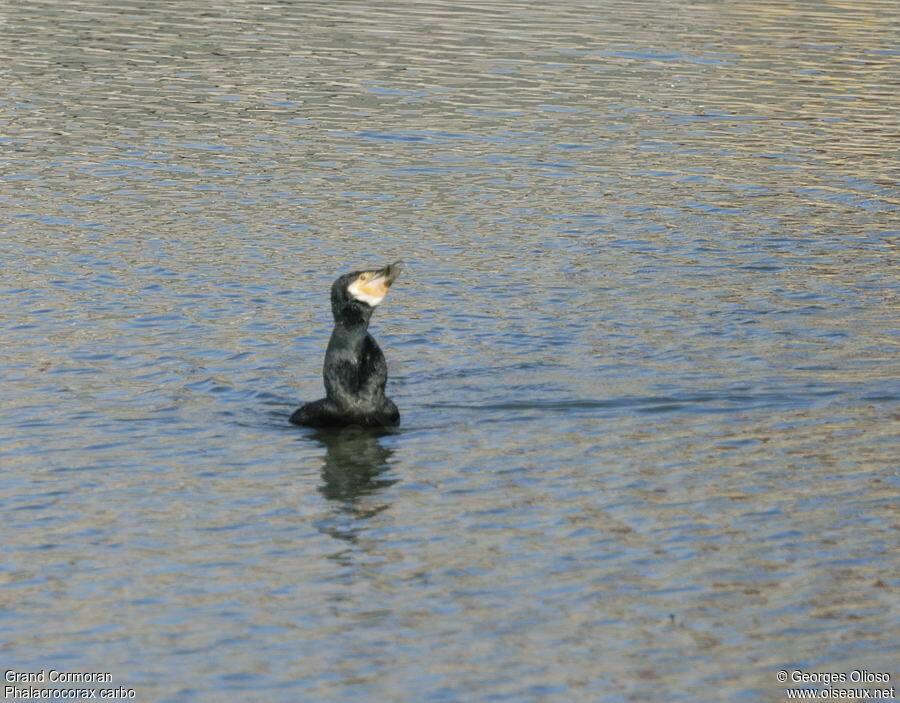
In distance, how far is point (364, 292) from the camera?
13719mm

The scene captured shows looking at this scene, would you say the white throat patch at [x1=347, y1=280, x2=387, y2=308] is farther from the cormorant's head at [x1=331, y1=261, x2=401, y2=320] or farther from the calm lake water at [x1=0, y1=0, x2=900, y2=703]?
the calm lake water at [x1=0, y1=0, x2=900, y2=703]

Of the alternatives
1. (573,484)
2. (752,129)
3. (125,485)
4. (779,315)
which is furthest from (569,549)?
(752,129)

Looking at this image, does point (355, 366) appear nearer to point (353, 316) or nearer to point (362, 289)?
point (353, 316)

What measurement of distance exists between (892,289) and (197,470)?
8983mm

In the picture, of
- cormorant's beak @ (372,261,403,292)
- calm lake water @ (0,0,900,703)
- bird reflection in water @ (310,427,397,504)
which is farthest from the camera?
cormorant's beak @ (372,261,403,292)

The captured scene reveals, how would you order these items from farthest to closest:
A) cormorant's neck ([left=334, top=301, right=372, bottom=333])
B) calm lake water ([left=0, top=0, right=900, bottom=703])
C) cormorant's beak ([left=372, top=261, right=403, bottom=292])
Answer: cormorant's neck ([left=334, top=301, right=372, bottom=333]) → cormorant's beak ([left=372, top=261, right=403, bottom=292]) → calm lake water ([left=0, top=0, right=900, bottom=703])

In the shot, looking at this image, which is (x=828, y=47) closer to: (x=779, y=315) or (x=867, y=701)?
(x=779, y=315)

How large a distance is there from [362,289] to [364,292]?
0.03 meters

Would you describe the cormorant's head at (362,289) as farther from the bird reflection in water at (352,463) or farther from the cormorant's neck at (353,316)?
the bird reflection in water at (352,463)

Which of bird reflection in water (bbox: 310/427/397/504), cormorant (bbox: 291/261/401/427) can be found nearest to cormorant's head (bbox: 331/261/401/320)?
cormorant (bbox: 291/261/401/427)

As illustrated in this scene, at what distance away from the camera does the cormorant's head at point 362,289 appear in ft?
45.0

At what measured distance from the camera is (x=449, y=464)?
13.0 meters

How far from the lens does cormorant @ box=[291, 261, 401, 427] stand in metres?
13.7

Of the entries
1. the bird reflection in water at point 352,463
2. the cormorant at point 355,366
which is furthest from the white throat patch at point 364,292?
the bird reflection in water at point 352,463
